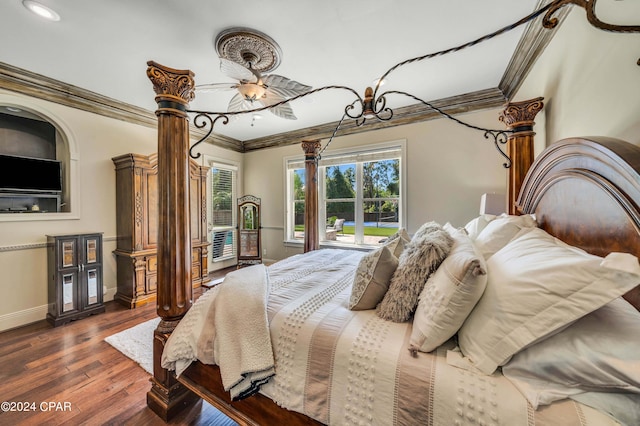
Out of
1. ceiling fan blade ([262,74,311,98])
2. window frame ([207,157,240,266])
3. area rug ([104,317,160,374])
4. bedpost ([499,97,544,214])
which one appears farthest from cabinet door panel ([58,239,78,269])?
bedpost ([499,97,544,214])

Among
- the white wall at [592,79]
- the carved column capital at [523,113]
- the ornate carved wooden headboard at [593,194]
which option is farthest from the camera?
the carved column capital at [523,113]

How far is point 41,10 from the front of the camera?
174 centimetres

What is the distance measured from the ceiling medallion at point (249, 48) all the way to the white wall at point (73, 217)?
7.37ft

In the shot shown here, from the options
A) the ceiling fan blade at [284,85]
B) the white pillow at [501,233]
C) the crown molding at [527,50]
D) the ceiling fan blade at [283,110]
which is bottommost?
the white pillow at [501,233]

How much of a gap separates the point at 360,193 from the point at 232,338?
3.30 meters

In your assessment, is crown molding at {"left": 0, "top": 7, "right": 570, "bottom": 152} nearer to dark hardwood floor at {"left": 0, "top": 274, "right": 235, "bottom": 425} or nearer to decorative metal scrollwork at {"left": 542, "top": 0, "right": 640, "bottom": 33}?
decorative metal scrollwork at {"left": 542, "top": 0, "right": 640, "bottom": 33}

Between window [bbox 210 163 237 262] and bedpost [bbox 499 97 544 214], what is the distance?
4.55 m

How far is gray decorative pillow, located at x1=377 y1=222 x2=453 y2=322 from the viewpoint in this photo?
1088 mm

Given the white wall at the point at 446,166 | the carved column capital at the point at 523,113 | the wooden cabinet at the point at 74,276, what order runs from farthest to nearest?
the white wall at the point at 446,166 → the wooden cabinet at the point at 74,276 → the carved column capital at the point at 523,113

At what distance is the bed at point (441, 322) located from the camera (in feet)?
2.26

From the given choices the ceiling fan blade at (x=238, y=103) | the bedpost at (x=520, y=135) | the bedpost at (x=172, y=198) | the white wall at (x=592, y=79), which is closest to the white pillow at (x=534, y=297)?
the white wall at (x=592, y=79)

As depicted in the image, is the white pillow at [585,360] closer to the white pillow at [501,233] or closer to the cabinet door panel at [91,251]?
the white pillow at [501,233]

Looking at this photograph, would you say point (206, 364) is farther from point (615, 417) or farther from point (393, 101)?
point (393, 101)

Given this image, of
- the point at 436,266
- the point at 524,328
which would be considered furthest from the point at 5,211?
the point at 524,328
